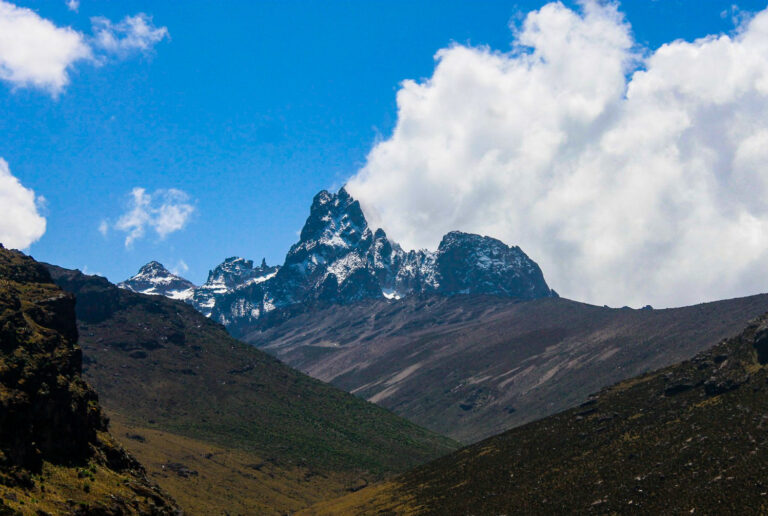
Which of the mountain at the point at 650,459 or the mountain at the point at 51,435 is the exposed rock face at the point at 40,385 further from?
the mountain at the point at 650,459

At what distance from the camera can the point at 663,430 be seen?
159m

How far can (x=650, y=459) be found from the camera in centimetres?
14438

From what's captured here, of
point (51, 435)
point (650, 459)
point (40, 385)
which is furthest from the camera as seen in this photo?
point (650, 459)

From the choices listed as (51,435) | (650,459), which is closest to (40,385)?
(51,435)

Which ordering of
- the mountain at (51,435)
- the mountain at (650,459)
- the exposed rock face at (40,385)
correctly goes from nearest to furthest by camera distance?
the mountain at (51,435), the exposed rock face at (40,385), the mountain at (650,459)

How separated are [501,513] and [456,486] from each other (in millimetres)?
37181

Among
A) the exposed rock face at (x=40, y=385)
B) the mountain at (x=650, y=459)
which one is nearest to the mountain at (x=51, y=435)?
the exposed rock face at (x=40, y=385)

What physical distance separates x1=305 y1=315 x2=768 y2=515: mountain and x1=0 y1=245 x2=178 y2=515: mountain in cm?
8462

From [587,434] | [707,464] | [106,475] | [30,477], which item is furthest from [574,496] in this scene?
[30,477]

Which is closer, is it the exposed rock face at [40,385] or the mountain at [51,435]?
the mountain at [51,435]

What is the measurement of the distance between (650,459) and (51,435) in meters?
116

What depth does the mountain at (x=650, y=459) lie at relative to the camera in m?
122

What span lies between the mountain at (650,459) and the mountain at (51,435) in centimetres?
8462

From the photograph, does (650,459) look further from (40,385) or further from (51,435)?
(40,385)
